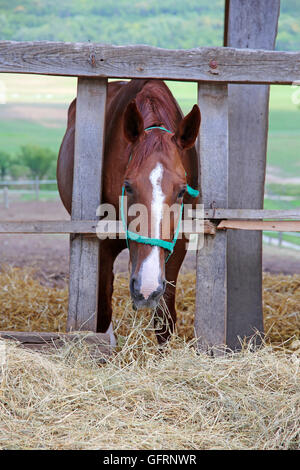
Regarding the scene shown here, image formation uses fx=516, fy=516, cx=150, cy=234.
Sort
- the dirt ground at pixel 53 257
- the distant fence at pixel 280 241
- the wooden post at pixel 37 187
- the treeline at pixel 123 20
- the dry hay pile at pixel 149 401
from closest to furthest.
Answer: the dry hay pile at pixel 149 401 → the dirt ground at pixel 53 257 → the treeline at pixel 123 20 → the distant fence at pixel 280 241 → the wooden post at pixel 37 187

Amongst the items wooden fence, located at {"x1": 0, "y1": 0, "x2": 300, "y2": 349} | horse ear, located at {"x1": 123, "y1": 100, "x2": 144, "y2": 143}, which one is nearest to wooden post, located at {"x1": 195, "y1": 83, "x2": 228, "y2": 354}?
wooden fence, located at {"x1": 0, "y1": 0, "x2": 300, "y2": 349}

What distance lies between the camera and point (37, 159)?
39.8 feet

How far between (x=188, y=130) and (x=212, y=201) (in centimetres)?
51

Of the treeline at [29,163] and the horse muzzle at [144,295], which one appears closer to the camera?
the horse muzzle at [144,295]

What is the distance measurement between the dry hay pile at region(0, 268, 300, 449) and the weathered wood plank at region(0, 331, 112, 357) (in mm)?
60

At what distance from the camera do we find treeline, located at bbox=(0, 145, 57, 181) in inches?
454

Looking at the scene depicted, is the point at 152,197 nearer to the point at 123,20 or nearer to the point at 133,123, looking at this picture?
the point at 133,123

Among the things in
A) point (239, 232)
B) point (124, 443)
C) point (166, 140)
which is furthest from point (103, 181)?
point (124, 443)

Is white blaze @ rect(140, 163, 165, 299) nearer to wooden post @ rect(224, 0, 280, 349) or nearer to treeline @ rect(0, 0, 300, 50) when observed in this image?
wooden post @ rect(224, 0, 280, 349)

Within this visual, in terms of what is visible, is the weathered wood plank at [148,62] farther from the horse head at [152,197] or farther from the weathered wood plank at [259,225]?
the weathered wood plank at [259,225]

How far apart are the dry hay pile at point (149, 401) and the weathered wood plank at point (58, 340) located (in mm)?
60

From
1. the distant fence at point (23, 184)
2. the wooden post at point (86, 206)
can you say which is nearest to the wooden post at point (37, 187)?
the distant fence at point (23, 184)

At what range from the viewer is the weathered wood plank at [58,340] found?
3088 mm

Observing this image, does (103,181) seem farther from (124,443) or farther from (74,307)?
(124,443)
